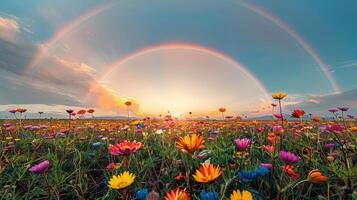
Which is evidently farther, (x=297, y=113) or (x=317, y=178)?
(x=297, y=113)

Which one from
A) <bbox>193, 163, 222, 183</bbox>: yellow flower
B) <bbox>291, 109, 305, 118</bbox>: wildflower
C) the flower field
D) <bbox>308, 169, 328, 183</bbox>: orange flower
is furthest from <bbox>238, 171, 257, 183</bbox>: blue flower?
<bbox>291, 109, 305, 118</bbox>: wildflower

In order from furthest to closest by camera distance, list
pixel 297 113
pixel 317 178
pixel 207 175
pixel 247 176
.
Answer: pixel 297 113 → pixel 247 176 → pixel 317 178 → pixel 207 175

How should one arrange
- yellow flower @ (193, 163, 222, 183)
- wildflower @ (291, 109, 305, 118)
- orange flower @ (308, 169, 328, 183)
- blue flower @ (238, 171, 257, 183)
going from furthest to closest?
wildflower @ (291, 109, 305, 118) < blue flower @ (238, 171, 257, 183) < orange flower @ (308, 169, 328, 183) < yellow flower @ (193, 163, 222, 183)

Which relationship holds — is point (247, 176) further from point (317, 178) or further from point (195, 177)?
point (195, 177)

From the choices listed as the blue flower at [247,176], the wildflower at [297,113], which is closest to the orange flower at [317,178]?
the blue flower at [247,176]

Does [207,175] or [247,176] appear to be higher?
[207,175]

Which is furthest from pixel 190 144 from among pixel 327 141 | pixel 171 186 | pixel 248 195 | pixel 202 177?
pixel 327 141

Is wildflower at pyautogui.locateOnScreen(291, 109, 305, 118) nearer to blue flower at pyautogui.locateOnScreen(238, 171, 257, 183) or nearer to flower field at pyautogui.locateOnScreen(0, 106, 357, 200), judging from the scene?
flower field at pyautogui.locateOnScreen(0, 106, 357, 200)

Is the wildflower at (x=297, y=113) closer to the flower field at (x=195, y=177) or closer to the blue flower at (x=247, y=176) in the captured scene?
the flower field at (x=195, y=177)

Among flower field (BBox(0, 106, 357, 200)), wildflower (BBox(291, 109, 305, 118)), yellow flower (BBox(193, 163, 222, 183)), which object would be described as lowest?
flower field (BBox(0, 106, 357, 200))

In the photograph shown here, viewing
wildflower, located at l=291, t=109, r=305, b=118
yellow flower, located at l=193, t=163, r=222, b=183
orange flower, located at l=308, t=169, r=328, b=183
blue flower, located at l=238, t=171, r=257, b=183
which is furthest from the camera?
wildflower, located at l=291, t=109, r=305, b=118

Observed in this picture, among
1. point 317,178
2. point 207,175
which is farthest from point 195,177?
point 317,178

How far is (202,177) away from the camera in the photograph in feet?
3.30

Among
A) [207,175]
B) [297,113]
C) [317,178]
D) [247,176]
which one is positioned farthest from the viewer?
[297,113]
